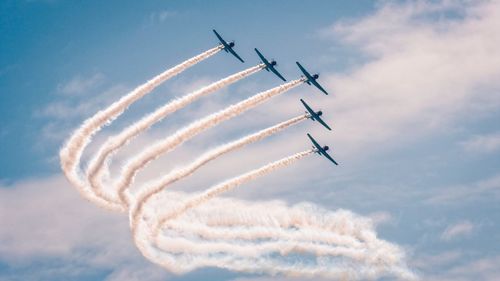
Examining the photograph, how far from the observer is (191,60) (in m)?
93.7

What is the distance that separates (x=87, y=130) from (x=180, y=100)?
1267cm

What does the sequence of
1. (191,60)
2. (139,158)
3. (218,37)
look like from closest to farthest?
(139,158) → (191,60) → (218,37)

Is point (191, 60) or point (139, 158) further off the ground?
point (191, 60)

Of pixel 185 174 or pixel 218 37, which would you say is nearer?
pixel 185 174

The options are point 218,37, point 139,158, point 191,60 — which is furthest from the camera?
point 218,37

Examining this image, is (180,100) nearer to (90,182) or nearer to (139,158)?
(139,158)

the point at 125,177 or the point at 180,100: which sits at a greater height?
the point at 180,100

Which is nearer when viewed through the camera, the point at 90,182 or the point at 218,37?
the point at 90,182

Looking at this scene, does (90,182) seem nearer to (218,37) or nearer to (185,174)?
(185,174)

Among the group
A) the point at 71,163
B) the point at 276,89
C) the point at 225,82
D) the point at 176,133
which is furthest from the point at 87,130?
the point at 276,89

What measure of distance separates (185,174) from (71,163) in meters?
14.5

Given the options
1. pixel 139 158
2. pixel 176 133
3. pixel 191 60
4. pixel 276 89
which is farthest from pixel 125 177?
pixel 276 89

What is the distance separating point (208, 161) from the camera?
91.6 m

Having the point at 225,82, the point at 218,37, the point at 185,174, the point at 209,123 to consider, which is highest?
the point at 218,37
